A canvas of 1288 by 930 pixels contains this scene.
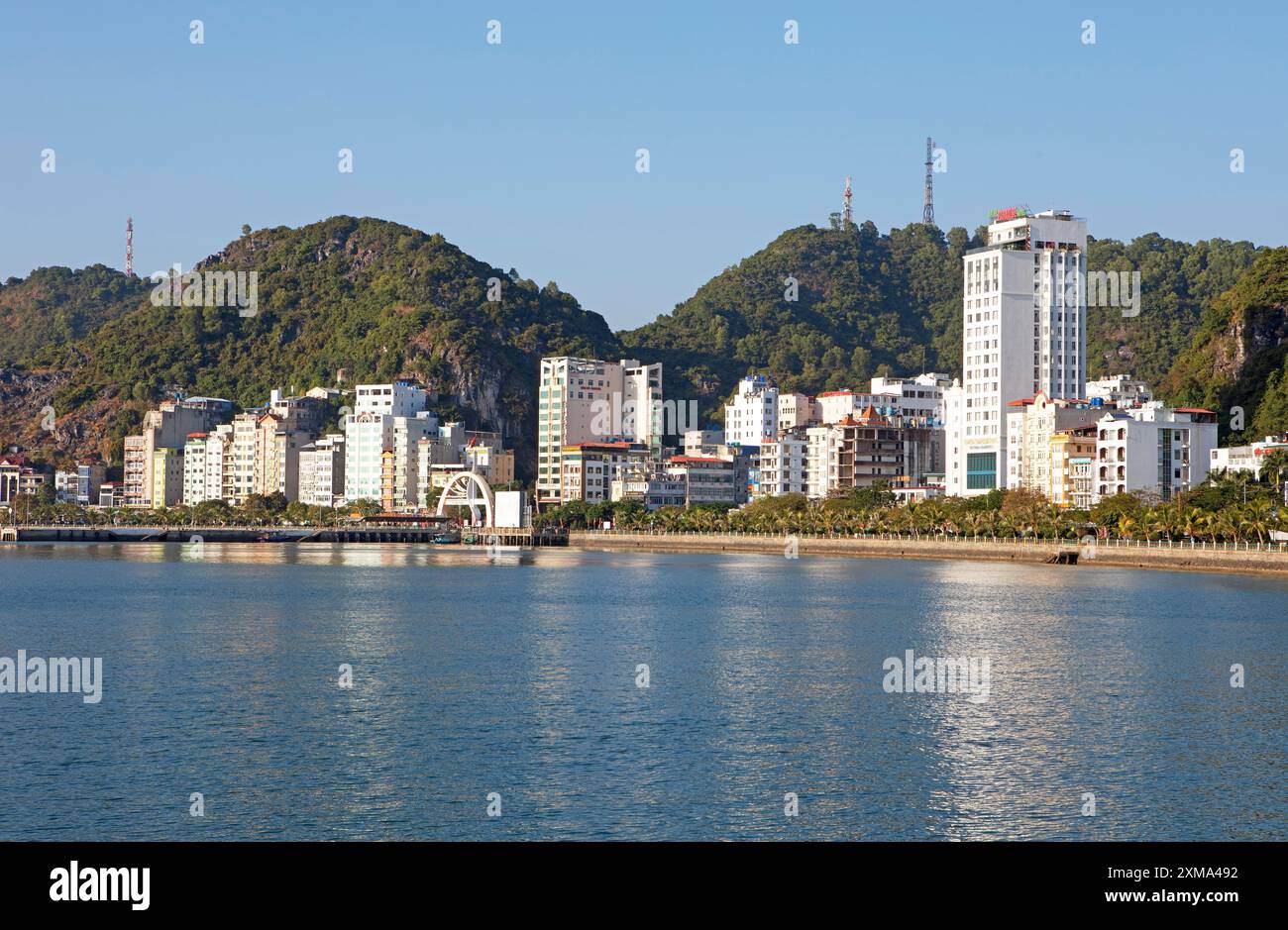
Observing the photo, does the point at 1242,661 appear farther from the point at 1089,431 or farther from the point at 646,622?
the point at 1089,431

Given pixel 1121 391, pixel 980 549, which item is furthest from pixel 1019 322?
pixel 980 549

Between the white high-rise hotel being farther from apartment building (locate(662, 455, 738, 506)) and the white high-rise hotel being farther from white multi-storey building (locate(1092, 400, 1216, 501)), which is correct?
apartment building (locate(662, 455, 738, 506))

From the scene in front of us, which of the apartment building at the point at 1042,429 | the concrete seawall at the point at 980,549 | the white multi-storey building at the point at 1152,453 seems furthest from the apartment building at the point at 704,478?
the white multi-storey building at the point at 1152,453

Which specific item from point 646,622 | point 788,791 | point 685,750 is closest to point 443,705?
point 685,750
